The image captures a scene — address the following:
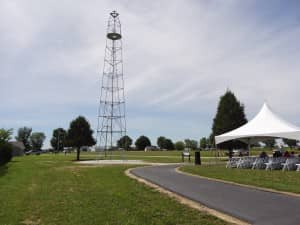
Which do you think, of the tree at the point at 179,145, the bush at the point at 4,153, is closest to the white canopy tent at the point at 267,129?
the bush at the point at 4,153

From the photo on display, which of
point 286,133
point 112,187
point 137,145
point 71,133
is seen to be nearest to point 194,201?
point 112,187

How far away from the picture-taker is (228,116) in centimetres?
4256

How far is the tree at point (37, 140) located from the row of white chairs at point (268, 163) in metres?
137

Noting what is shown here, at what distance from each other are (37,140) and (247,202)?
151m

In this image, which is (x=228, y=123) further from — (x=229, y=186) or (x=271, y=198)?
(x=271, y=198)

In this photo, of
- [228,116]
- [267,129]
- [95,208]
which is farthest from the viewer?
[228,116]

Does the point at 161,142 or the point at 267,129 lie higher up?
the point at 161,142

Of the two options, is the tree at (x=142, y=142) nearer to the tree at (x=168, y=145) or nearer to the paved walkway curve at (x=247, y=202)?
the tree at (x=168, y=145)

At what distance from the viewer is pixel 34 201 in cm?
1084

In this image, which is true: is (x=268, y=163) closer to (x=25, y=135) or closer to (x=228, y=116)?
(x=228, y=116)

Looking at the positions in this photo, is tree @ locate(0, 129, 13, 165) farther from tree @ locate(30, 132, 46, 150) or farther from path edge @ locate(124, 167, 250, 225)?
tree @ locate(30, 132, 46, 150)

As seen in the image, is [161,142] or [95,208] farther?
[161,142]

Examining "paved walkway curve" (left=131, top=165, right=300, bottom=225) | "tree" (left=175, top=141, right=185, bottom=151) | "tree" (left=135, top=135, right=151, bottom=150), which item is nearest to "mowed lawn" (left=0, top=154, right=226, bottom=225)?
"paved walkway curve" (left=131, top=165, right=300, bottom=225)

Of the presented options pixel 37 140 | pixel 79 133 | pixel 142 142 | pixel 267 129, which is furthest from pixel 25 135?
pixel 267 129
